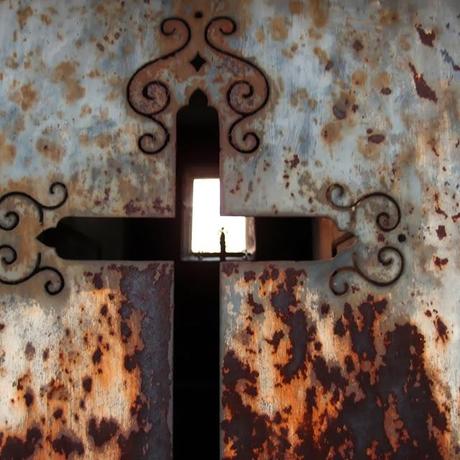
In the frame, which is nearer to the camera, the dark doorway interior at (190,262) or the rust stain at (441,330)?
the rust stain at (441,330)

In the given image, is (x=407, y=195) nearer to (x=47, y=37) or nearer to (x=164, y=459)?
(x=164, y=459)

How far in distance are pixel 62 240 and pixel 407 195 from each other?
3.45ft

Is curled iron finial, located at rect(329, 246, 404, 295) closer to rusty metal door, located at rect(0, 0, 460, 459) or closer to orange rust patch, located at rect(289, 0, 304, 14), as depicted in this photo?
rusty metal door, located at rect(0, 0, 460, 459)

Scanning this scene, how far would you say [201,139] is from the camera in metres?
2.59

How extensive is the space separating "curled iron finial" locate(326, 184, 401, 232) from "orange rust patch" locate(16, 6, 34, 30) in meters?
0.73

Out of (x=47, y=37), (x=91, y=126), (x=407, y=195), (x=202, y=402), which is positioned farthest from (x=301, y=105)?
(x=202, y=402)

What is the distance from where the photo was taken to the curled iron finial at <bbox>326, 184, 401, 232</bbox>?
1207 mm

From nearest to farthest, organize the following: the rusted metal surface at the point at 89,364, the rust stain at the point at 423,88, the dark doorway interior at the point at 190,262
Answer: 1. the rusted metal surface at the point at 89,364
2. the rust stain at the point at 423,88
3. the dark doorway interior at the point at 190,262

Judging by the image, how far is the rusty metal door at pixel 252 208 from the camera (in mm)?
1162

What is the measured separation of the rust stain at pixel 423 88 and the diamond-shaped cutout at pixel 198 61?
439mm

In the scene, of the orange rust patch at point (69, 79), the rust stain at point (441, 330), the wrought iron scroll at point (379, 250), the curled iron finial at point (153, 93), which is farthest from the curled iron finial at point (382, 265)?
the orange rust patch at point (69, 79)

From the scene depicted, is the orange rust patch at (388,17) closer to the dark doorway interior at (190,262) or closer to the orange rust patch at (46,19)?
the dark doorway interior at (190,262)

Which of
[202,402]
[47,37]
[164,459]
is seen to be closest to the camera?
[164,459]

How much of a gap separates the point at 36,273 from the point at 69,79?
15.9 inches
